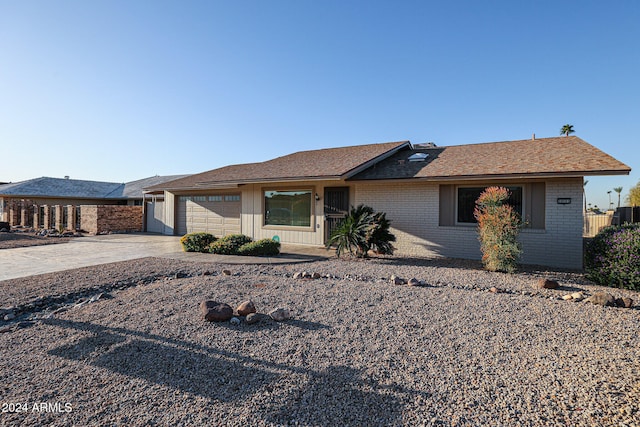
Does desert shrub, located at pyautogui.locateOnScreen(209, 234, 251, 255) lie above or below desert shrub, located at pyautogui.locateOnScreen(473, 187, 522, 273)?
A: below

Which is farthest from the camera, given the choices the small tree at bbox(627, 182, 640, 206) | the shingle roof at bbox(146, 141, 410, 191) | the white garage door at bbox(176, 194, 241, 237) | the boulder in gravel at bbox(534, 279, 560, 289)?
the small tree at bbox(627, 182, 640, 206)

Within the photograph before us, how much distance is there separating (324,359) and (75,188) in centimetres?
3161

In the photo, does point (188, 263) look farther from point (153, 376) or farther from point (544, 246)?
point (544, 246)

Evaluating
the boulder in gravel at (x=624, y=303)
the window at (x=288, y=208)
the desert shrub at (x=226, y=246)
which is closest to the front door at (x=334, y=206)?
the window at (x=288, y=208)

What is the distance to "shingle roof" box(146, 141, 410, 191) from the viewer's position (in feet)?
36.4

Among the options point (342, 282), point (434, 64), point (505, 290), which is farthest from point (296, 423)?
point (434, 64)

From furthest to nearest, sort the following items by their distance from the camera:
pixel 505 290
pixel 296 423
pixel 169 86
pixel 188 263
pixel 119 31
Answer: pixel 169 86 < pixel 119 31 < pixel 188 263 < pixel 505 290 < pixel 296 423

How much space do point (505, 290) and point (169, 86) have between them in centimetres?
1229

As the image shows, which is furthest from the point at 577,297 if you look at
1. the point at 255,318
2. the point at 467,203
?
the point at 255,318

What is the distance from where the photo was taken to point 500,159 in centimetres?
1002

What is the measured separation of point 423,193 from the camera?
408 inches

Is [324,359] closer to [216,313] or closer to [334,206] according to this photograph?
[216,313]

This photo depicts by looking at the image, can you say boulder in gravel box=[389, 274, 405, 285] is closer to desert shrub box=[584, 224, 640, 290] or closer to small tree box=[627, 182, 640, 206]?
desert shrub box=[584, 224, 640, 290]

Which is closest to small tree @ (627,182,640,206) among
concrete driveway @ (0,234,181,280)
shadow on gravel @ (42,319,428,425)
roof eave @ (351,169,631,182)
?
roof eave @ (351,169,631,182)
